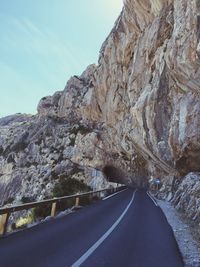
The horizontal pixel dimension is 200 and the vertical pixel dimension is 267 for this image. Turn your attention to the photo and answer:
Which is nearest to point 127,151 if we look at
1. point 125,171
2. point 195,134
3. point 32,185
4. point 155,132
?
point 125,171

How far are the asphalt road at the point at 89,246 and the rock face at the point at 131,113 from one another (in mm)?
6914

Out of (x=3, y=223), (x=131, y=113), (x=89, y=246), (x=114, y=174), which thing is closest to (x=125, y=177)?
(x=114, y=174)

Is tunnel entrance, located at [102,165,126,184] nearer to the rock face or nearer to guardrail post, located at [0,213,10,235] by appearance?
the rock face

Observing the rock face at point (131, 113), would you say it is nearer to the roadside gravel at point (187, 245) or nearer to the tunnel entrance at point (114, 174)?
the tunnel entrance at point (114, 174)

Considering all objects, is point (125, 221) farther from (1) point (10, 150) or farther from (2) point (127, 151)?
(1) point (10, 150)

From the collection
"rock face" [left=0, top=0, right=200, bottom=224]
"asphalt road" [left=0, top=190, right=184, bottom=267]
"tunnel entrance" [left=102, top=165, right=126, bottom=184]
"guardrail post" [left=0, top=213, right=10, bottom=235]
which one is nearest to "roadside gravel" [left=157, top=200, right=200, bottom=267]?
"asphalt road" [left=0, top=190, right=184, bottom=267]

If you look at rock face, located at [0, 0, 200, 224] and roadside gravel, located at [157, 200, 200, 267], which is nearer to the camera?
roadside gravel, located at [157, 200, 200, 267]

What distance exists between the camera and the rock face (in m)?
20.7

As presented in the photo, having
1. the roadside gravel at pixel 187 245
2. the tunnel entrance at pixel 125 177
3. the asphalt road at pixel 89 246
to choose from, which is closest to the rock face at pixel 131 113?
the tunnel entrance at pixel 125 177

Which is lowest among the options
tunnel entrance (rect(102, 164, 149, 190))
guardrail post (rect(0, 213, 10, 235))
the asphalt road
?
the asphalt road

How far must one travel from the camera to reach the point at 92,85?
212 ft

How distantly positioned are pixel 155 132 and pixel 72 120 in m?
44.4

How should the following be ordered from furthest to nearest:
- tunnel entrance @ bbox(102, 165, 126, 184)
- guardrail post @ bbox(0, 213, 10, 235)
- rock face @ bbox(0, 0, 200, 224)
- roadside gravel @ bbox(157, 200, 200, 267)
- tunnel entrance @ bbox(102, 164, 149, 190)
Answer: tunnel entrance @ bbox(102, 164, 149, 190) < tunnel entrance @ bbox(102, 165, 126, 184) < rock face @ bbox(0, 0, 200, 224) < guardrail post @ bbox(0, 213, 10, 235) < roadside gravel @ bbox(157, 200, 200, 267)

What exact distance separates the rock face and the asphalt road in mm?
6914
